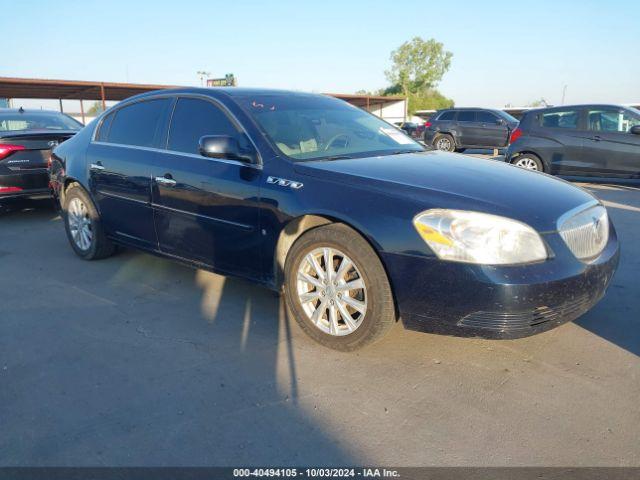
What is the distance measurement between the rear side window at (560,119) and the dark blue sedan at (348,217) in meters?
6.51

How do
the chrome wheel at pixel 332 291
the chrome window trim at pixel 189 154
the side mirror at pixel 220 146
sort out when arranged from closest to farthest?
the chrome wheel at pixel 332 291 < the side mirror at pixel 220 146 < the chrome window trim at pixel 189 154

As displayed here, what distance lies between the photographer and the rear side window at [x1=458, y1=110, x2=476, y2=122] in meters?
17.2

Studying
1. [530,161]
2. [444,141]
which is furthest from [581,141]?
[444,141]

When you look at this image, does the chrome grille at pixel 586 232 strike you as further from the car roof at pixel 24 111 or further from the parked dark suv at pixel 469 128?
the parked dark suv at pixel 469 128

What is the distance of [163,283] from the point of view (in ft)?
14.6

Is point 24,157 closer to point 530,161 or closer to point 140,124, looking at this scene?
point 140,124

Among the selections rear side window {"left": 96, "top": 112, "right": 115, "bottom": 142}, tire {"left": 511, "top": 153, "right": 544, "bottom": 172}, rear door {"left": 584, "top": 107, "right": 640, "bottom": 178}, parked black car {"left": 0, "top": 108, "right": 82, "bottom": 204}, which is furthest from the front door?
rear door {"left": 584, "top": 107, "right": 640, "bottom": 178}

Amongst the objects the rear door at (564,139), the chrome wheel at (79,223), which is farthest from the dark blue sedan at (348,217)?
the rear door at (564,139)

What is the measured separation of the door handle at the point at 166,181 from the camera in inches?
154

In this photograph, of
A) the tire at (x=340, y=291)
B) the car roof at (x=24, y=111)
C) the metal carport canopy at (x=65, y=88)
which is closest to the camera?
the tire at (x=340, y=291)

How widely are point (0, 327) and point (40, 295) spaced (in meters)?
0.65

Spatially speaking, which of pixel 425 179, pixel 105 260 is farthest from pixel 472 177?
pixel 105 260

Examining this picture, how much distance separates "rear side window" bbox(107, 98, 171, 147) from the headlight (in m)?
2.50

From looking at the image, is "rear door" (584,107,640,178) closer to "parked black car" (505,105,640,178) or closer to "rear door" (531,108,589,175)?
"parked black car" (505,105,640,178)
